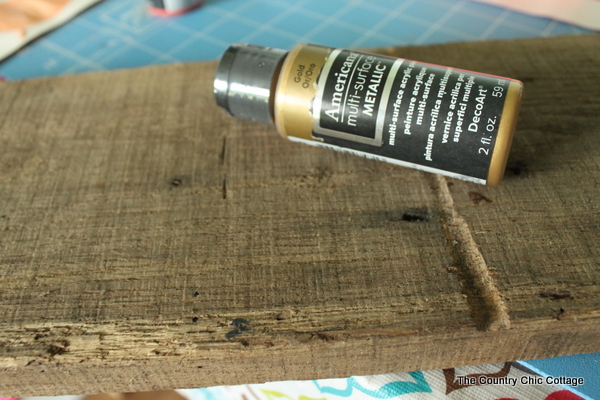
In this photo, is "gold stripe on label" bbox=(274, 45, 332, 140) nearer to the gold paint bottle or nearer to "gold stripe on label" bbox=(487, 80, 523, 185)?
the gold paint bottle

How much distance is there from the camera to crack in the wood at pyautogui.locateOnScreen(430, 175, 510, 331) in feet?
1.60

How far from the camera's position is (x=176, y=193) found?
24.4 inches

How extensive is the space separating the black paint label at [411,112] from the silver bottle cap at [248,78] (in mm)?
77

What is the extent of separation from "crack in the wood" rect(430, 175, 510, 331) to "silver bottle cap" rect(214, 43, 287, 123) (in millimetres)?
259

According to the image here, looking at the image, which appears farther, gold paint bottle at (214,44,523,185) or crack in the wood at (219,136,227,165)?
crack in the wood at (219,136,227,165)

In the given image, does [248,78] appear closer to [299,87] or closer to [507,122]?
[299,87]

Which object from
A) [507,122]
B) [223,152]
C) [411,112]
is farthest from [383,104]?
[223,152]

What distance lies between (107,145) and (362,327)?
448mm

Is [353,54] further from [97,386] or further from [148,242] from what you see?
[97,386]

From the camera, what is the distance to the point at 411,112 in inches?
21.6

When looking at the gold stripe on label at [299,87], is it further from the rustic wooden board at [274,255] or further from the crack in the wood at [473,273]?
the crack in the wood at [473,273]

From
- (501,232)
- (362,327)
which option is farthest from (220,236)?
(501,232)

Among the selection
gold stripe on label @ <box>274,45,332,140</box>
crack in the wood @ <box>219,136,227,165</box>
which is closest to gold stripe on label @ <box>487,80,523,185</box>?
gold stripe on label @ <box>274,45,332,140</box>

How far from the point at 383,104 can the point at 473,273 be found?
22 cm
